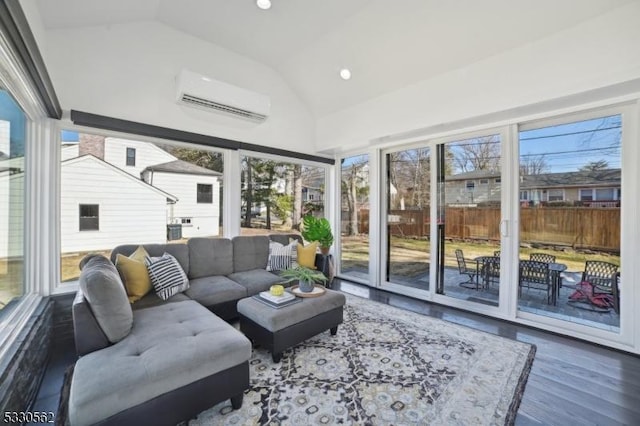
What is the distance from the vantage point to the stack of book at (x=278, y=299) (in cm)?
250

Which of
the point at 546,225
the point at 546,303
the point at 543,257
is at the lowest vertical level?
the point at 546,303

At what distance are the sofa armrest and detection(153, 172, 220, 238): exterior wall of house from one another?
2003 millimetres

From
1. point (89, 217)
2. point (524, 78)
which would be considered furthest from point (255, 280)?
point (524, 78)

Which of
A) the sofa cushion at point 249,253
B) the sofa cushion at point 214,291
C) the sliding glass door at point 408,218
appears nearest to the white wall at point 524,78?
the sliding glass door at point 408,218

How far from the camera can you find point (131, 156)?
338cm

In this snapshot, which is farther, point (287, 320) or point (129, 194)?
point (129, 194)

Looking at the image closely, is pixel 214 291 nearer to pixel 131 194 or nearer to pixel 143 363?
pixel 143 363

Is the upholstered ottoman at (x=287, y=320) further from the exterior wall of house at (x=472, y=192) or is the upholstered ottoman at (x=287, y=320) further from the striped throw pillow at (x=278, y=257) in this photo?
the exterior wall of house at (x=472, y=192)

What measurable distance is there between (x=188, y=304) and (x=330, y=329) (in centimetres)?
136

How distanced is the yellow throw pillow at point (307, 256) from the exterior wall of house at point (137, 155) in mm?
2107

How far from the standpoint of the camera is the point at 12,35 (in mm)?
1519

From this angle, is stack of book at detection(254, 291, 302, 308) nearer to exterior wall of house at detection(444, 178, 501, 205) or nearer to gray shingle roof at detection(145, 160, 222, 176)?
gray shingle roof at detection(145, 160, 222, 176)

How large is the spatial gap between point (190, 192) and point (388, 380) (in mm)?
3263

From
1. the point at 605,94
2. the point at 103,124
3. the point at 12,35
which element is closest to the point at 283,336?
the point at 12,35
